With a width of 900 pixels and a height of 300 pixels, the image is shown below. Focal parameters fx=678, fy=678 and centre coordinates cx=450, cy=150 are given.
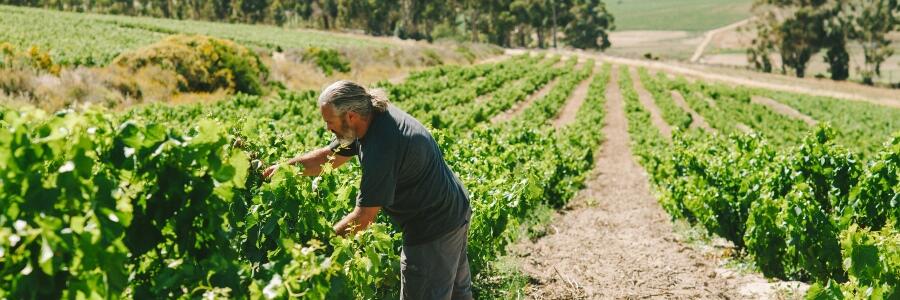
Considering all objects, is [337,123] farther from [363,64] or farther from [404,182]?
[363,64]

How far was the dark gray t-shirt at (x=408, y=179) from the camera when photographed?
129 inches

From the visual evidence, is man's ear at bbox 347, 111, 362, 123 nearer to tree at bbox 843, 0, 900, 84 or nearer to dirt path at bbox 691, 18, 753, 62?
tree at bbox 843, 0, 900, 84

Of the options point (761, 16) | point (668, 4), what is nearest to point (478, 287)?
point (761, 16)

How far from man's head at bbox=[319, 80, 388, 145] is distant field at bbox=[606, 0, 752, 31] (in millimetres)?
149665

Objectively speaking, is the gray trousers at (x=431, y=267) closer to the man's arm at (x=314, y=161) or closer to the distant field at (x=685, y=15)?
the man's arm at (x=314, y=161)


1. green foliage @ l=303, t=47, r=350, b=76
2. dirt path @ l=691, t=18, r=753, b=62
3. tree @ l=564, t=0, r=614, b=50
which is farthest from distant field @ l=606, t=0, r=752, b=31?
green foliage @ l=303, t=47, r=350, b=76

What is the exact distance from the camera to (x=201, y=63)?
2323cm

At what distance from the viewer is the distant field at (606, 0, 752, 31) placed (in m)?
149

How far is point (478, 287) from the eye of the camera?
5.95 meters

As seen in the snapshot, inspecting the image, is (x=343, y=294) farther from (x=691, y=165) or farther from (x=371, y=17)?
(x=371, y=17)

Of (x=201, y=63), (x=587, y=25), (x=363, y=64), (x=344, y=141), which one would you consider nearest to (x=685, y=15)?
→ (x=587, y=25)

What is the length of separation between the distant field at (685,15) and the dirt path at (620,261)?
142m

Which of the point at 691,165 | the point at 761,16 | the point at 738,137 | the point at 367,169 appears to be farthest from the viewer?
the point at 761,16

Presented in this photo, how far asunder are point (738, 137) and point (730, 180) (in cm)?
292
